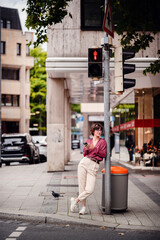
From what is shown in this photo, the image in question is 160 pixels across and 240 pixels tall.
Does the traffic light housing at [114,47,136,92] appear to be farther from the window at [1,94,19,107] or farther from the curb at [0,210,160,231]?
the window at [1,94,19,107]

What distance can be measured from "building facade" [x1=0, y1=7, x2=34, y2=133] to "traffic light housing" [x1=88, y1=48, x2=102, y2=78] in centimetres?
4562

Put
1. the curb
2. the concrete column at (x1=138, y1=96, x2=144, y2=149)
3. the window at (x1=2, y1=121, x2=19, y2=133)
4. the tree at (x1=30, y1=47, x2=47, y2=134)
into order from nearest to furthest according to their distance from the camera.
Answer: the curb → the concrete column at (x1=138, y1=96, x2=144, y2=149) → the tree at (x1=30, y1=47, x2=47, y2=134) → the window at (x1=2, y1=121, x2=19, y2=133)

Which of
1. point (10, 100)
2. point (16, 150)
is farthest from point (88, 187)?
point (10, 100)

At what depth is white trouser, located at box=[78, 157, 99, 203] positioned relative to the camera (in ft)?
28.4

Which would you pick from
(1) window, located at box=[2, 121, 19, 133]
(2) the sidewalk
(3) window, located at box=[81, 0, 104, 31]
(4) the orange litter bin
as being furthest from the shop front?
(1) window, located at box=[2, 121, 19, 133]

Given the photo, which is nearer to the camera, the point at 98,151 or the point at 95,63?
the point at 98,151

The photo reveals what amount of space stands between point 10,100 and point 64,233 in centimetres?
4908

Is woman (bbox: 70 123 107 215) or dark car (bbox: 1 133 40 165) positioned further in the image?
dark car (bbox: 1 133 40 165)

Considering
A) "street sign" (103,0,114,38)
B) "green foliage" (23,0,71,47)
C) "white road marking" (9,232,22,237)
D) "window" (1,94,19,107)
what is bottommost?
"white road marking" (9,232,22,237)

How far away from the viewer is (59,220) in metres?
8.04

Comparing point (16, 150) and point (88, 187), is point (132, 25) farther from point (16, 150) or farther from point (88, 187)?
point (16, 150)

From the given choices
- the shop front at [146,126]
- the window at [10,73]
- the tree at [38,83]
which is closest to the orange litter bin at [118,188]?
the shop front at [146,126]

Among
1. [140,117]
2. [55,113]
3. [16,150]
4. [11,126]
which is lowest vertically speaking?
[16,150]

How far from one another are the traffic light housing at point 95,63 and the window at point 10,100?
154 feet
